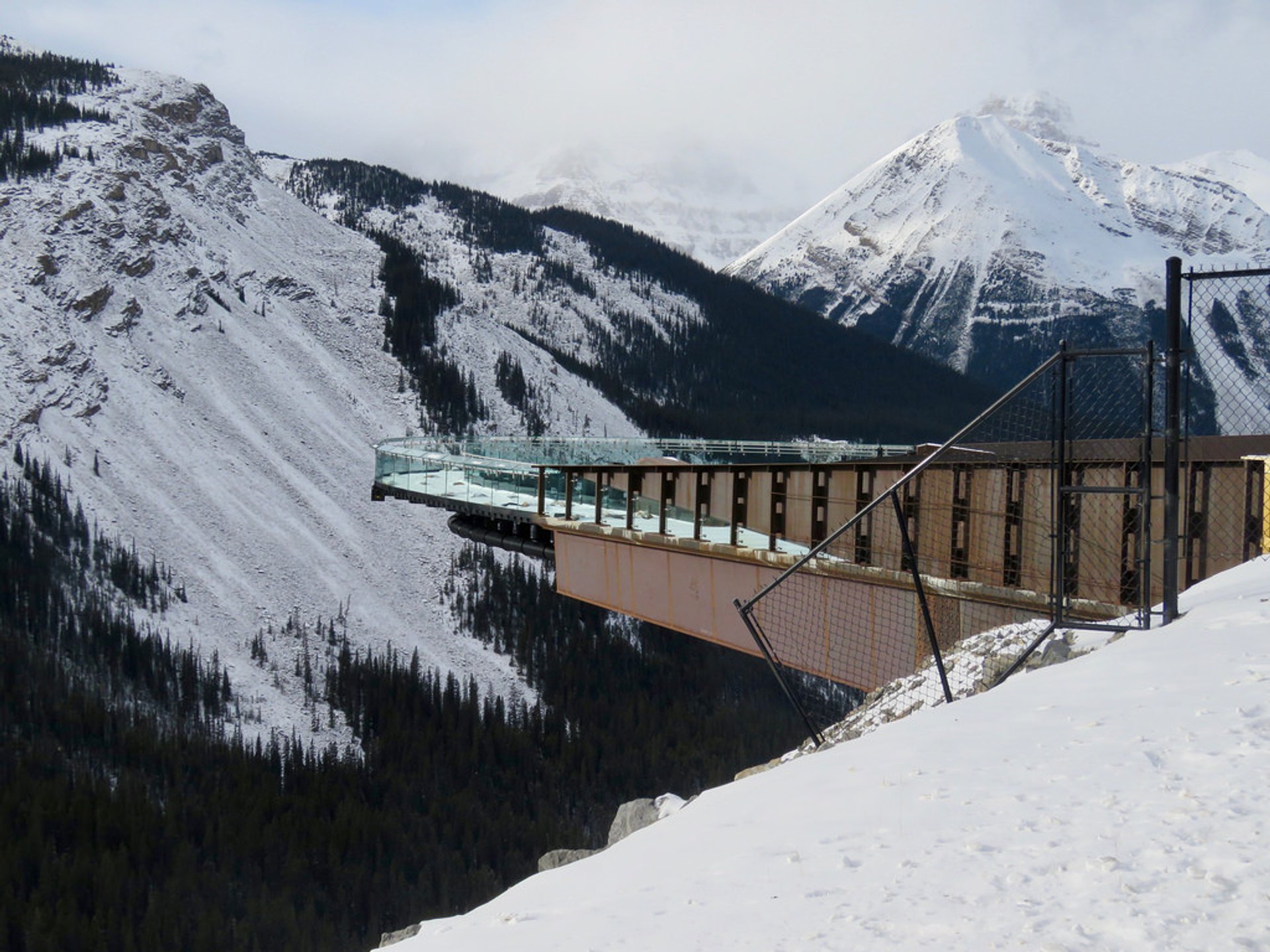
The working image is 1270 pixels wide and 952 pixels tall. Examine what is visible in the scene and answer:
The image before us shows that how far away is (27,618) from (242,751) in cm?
1706

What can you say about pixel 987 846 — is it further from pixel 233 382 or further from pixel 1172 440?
pixel 233 382

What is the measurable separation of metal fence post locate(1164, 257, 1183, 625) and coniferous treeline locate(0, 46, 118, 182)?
107408mm

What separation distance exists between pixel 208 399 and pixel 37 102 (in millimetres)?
44226

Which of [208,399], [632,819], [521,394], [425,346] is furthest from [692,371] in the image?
[632,819]

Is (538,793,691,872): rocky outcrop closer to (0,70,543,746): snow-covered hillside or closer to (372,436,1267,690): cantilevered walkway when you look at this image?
(372,436,1267,690): cantilevered walkway

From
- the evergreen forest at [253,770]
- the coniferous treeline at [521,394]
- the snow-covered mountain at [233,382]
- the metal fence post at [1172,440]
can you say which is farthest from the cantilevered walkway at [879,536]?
the coniferous treeline at [521,394]

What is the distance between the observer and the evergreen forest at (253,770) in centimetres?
6025

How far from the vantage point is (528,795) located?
270 ft

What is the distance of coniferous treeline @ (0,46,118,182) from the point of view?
9850 centimetres

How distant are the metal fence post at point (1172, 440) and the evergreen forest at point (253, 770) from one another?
59.5m

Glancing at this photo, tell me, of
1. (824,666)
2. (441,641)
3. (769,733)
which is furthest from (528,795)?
(824,666)

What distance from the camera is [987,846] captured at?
5.57 meters

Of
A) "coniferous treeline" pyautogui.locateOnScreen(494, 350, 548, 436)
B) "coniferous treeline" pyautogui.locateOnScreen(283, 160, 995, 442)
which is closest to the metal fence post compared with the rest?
"coniferous treeline" pyautogui.locateOnScreen(494, 350, 548, 436)

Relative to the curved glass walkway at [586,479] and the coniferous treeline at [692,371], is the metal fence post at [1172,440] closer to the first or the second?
the curved glass walkway at [586,479]
